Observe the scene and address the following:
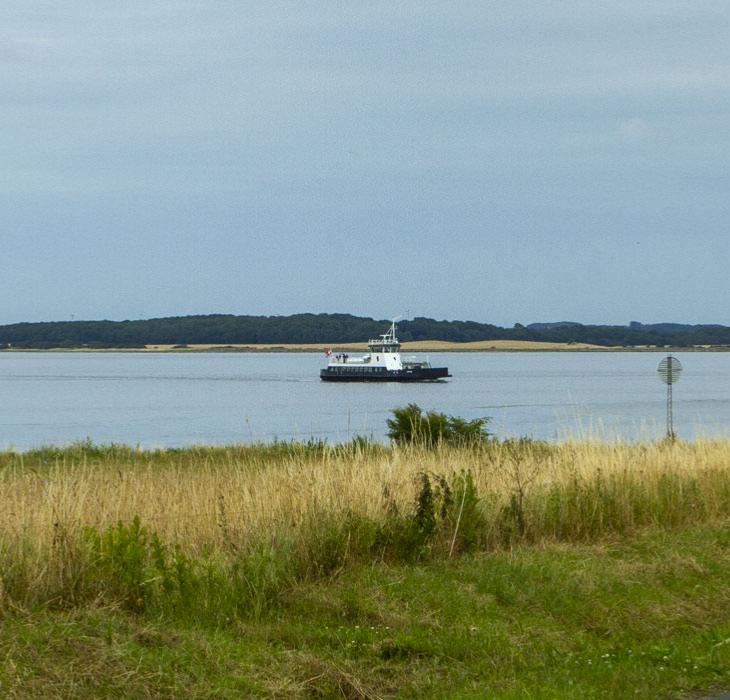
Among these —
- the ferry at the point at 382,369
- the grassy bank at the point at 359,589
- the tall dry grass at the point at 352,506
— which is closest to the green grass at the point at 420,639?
the grassy bank at the point at 359,589

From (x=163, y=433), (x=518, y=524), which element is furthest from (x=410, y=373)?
A: (x=518, y=524)

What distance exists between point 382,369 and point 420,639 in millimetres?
96109

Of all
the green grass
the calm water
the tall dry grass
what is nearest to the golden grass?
the tall dry grass

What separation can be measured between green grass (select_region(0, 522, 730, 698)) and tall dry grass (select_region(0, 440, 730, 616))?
17.4 inches

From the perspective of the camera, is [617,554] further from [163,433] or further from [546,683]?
[163,433]

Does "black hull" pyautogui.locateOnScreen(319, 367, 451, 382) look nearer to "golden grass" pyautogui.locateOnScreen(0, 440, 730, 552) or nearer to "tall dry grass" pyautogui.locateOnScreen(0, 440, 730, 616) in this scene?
"tall dry grass" pyautogui.locateOnScreen(0, 440, 730, 616)

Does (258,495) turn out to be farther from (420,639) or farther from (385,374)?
(385,374)

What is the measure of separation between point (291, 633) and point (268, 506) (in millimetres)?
2559

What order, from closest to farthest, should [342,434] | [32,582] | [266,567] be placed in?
1. [32,582]
2. [266,567]
3. [342,434]

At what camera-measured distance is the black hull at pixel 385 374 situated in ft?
340

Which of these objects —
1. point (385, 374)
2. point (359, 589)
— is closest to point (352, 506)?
point (359, 589)

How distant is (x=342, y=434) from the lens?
55.0m

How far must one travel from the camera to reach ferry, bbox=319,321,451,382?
10356cm

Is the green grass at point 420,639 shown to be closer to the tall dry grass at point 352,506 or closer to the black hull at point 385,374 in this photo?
the tall dry grass at point 352,506
